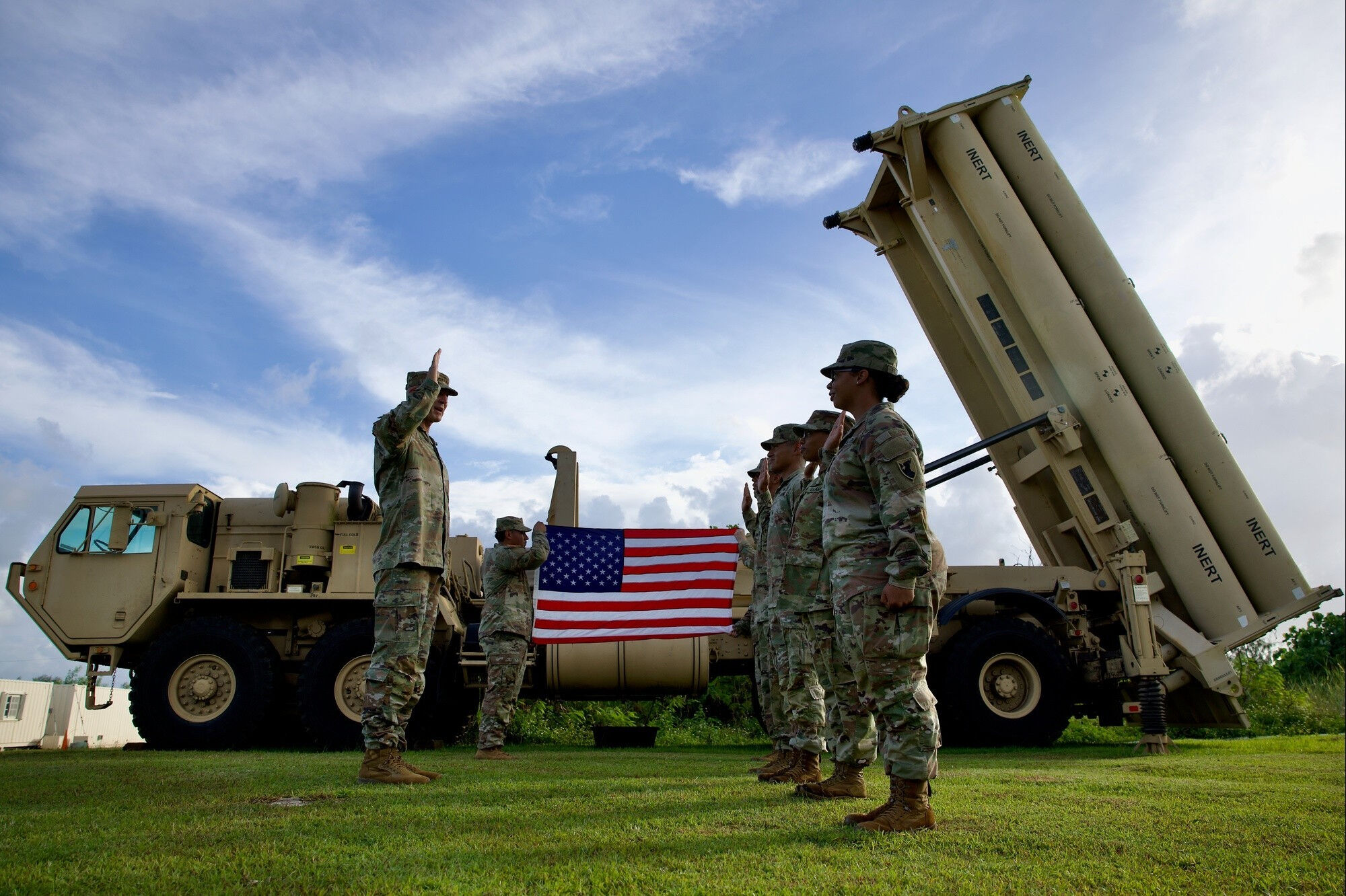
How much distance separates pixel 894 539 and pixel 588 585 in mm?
5054

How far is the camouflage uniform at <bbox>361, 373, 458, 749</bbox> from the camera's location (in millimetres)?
4188

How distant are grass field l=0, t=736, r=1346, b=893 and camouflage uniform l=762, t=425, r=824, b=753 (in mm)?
406

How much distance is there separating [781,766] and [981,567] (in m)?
3.98

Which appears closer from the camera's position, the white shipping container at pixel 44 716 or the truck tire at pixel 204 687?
the truck tire at pixel 204 687

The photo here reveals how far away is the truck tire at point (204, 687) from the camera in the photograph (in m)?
7.18

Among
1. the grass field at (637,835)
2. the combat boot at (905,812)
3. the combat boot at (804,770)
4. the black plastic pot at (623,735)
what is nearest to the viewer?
the grass field at (637,835)

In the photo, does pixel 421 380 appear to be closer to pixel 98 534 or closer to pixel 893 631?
pixel 893 631

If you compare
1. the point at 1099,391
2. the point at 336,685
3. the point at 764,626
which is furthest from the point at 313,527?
the point at 1099,391

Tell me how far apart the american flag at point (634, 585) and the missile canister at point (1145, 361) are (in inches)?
151

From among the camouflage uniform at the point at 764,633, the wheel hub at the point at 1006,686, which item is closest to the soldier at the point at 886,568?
the camouflage uniform at the point at 764,633

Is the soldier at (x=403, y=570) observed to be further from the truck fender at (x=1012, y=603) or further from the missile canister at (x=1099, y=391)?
the missile canister at (x=1099, y=391)

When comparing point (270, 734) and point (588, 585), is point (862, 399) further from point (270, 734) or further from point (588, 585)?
point (270, 734)

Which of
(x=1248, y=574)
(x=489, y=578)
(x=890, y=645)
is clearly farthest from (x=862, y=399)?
(x=1248, y=574)

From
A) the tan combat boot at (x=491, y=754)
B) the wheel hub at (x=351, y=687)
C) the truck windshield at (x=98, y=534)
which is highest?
the truck windshield at (x=98, y=534)
